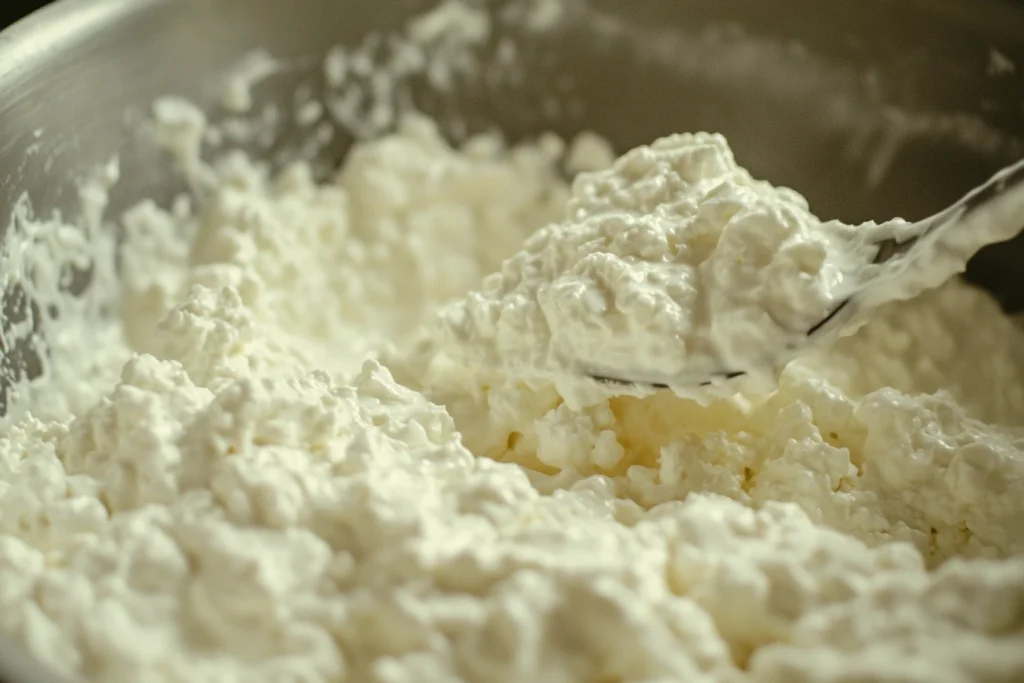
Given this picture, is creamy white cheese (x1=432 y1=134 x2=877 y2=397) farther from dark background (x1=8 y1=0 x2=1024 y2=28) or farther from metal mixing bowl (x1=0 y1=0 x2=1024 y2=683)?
dark background (x1=8 y1=0 x2=1024 y2=28)

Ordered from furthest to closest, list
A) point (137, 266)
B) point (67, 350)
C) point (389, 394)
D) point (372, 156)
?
point (372, 156) → point (137, 266) → point (67, 350) → point (389, 394)

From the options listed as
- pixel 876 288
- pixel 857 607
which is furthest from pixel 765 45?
pixel 857 607

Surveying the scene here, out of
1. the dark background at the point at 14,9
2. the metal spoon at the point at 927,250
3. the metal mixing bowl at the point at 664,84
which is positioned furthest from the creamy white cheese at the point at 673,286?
the dark background at the point at 14,9

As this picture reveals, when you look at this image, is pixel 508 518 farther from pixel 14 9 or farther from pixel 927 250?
pixel 14 9

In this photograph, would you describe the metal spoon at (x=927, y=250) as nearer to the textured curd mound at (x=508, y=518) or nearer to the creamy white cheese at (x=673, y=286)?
the creamy white cheese at (x=673, y=286)

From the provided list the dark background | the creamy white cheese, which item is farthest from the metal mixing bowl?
the creamy white cheese

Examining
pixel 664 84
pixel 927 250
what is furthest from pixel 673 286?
pixel 664 84

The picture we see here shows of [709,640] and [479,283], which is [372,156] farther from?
[709,640]
